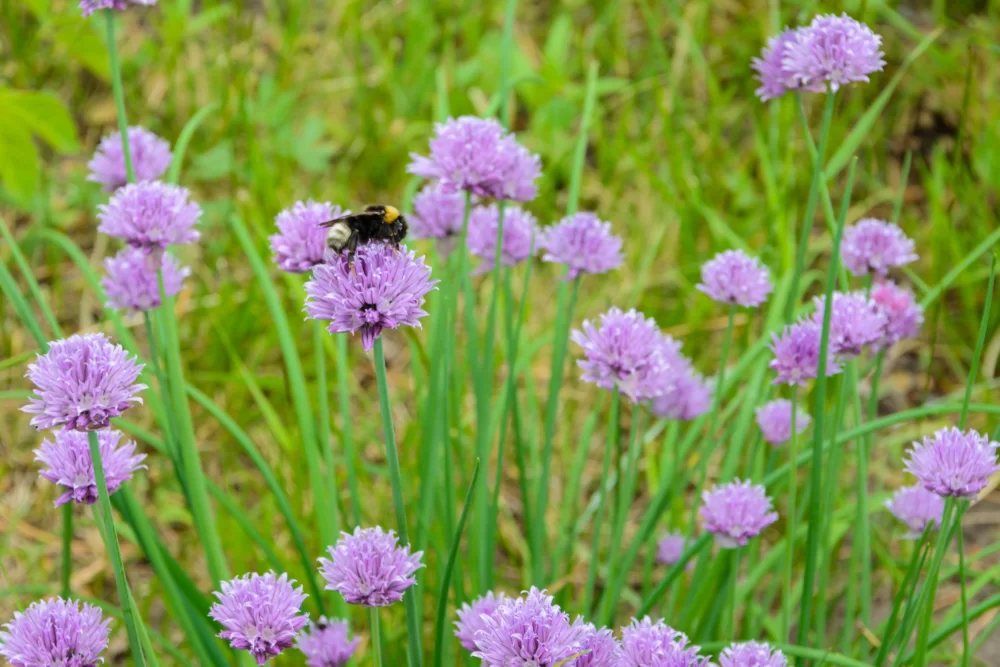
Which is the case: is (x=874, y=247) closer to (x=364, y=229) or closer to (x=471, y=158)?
(x=471, y=158)

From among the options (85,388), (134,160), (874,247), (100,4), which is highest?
(100,4)

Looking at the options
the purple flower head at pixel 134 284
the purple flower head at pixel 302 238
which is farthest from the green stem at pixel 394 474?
the purple flower head at pixel 134 284

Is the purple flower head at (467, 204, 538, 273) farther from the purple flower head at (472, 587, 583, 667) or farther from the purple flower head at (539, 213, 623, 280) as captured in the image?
the purple flower head at (472, 587, 583, 667)

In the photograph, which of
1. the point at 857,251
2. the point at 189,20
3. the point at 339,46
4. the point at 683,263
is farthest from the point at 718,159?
the point at 189,20

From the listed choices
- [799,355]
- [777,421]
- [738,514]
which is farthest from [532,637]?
[777,421]

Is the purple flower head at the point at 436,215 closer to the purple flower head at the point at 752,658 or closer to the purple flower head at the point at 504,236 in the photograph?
the purple flower head at the point at 504,236

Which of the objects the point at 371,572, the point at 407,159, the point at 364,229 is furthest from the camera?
the point at 407,159

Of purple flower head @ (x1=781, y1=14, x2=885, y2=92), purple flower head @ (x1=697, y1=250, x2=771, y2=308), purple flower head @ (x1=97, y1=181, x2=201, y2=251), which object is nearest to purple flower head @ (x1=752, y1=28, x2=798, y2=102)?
purple flower head @ (x1=781, y1=14, x2=885, y2=92)
